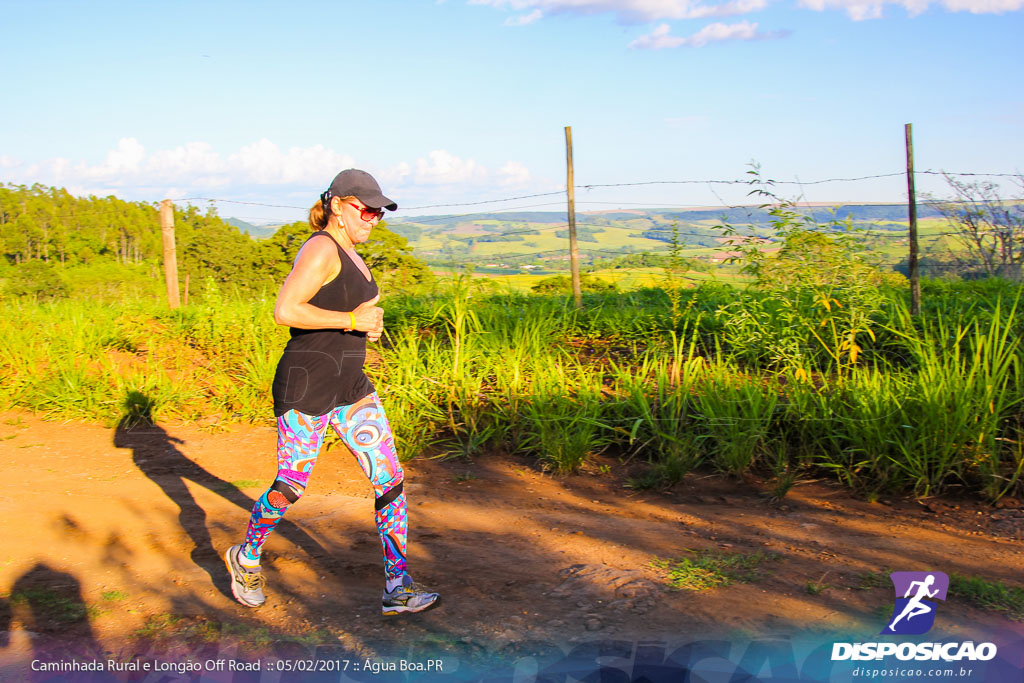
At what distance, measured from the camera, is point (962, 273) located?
10016mm

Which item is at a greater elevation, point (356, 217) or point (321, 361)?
point (356, 217)

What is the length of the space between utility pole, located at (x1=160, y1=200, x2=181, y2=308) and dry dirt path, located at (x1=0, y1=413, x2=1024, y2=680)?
4242 mm

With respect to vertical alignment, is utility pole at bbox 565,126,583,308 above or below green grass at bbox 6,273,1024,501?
above

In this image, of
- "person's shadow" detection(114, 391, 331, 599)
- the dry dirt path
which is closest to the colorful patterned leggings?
the dry dirt path

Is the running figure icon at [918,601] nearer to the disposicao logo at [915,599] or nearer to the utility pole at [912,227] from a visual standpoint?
the disposicao logo at [915,599]

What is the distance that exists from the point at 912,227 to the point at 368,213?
615cm

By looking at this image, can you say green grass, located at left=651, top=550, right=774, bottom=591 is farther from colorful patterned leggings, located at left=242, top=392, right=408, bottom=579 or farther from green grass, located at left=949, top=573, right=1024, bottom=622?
colorful patterned leggings, located at left=242, top=392, right=408, bottom=579

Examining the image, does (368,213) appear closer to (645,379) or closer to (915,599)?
(915,599)

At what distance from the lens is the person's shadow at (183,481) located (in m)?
3.98

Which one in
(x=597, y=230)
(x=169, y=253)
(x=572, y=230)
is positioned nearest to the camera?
(x=572, y=230)

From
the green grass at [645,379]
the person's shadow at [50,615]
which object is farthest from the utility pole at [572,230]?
the person's shadow at [50,615]

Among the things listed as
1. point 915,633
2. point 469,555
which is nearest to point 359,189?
point 469,555

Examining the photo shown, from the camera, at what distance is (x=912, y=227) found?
7484mm

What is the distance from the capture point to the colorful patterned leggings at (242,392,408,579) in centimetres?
322
